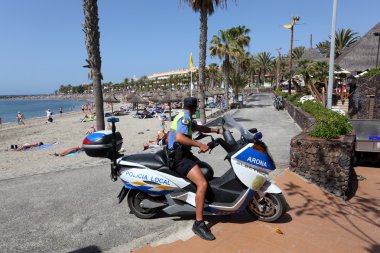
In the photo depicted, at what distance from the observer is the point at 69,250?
357 cm

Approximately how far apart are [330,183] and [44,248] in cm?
493

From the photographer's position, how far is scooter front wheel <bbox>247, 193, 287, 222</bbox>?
3949 mm

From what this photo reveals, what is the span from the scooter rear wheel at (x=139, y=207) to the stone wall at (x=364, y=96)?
15.0m

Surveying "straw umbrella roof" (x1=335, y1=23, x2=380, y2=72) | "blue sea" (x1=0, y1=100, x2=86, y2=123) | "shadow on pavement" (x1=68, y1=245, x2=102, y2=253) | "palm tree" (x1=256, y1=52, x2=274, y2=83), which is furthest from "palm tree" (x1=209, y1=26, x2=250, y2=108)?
"palm tree" (x1=256, y1=52, x2=274, y2=83)

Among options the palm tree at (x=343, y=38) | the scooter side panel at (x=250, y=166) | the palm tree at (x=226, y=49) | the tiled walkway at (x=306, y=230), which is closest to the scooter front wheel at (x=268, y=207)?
the tiled walkway at (x=306, y=230)

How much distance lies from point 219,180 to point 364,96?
15.5 metres

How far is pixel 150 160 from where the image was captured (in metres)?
4.06

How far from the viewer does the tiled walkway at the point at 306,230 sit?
11.4ft

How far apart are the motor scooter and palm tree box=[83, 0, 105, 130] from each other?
514 centimetres

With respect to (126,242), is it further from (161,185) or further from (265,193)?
(265,193)

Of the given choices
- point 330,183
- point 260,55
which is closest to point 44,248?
point 330,183

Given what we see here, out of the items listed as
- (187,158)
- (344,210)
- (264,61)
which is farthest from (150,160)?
(264,61)

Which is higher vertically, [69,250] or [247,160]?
[247,160]

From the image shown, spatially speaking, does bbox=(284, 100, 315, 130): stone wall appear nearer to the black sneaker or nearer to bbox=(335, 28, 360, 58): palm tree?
the black sneaker
